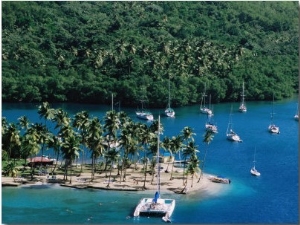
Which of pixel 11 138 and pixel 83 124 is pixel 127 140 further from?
pixel 11 138

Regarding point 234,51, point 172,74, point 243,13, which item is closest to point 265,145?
point 172,74

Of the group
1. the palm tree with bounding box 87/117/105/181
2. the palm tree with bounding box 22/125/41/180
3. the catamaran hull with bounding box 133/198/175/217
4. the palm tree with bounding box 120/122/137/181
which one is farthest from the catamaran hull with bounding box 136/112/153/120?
the catamaran hull with bounding box 133/198/175/217

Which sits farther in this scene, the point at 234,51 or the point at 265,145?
the point at 234,51

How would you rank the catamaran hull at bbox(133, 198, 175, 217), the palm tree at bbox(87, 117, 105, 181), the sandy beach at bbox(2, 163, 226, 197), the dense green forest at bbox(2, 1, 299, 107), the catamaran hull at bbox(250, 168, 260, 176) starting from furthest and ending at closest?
the dense green forest at bbox(2, 1, 299, 107) < the catamaran hull at bbox(250, 168, 260, 176) < the palm tree at bbox(87, 117, 105, 181) < the sandy beach at bbox(2, 163, 226, 197) < the catamaran hull at bbox(133, 198, 175, 217)

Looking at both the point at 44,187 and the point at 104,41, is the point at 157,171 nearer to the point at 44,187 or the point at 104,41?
the point at 44,187

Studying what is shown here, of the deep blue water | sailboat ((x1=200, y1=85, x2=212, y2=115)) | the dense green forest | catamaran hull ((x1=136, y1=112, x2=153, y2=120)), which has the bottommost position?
the deep blue water

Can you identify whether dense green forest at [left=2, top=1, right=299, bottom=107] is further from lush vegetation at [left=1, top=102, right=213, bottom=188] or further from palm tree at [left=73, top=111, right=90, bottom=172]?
lush vegetation at [left=1, top=102, right=213, bottom=188]

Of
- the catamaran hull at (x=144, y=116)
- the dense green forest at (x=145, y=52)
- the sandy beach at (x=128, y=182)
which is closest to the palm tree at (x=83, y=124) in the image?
the sandy beach at (x=128, y=182)
